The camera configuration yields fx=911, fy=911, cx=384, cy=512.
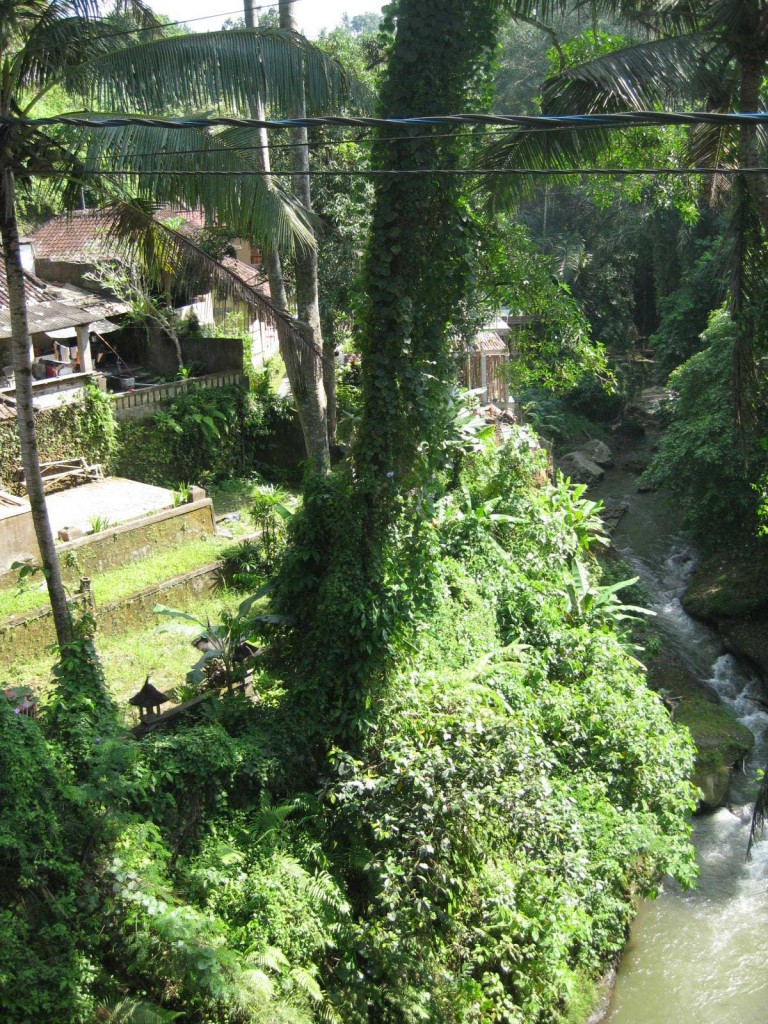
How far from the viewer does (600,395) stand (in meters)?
30.0

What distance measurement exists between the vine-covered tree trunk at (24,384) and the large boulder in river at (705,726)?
8.63 m

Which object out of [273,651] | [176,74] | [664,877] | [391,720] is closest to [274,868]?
[391,720]

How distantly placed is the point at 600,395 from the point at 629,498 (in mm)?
6557

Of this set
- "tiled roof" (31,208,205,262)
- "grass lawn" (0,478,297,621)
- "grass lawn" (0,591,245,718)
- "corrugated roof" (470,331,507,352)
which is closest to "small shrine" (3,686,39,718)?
"grass lawn" (0,591,245,718)

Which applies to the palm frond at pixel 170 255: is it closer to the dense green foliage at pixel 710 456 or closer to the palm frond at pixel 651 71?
the palm frond at pixel 651 71

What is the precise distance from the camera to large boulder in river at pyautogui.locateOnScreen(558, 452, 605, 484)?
83.8 feet

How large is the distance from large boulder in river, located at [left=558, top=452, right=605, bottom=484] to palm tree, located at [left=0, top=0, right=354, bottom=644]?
672 inches

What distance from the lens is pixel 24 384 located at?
865cm

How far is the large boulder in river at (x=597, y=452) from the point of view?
27.1 m

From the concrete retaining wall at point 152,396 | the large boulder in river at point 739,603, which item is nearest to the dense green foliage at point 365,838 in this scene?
the large boulder in river at point 739,603

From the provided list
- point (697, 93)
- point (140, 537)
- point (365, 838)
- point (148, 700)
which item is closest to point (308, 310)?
point (140, 537)

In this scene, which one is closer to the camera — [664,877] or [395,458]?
[395,458]

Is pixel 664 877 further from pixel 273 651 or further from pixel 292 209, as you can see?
pixel 292 209

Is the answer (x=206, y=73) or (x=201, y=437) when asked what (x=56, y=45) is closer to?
(x=206, y=73)
